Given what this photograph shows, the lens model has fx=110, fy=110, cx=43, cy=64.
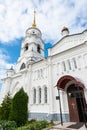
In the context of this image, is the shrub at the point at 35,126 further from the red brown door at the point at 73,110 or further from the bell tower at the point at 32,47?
the bell tower at the point at 32,47

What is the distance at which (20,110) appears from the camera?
11742 millimetres

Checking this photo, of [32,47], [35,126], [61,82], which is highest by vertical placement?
[32,47]

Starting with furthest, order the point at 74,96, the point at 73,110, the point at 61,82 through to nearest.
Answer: the point at 74,96 → the point at 61,82 → the point at 73,110

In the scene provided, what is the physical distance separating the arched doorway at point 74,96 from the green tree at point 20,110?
4414mm

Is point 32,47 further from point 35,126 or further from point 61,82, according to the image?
→ point 35,126

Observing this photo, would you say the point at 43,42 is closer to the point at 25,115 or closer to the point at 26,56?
the point at 26,56

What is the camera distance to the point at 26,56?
2091 centimetres

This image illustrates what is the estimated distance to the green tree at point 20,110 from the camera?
1127 centimetres

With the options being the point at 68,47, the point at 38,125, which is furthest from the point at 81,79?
the point at 38,125

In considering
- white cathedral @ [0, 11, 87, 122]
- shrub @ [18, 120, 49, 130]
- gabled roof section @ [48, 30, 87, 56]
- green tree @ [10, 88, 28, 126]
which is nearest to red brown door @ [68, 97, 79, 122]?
white cathedral @ [0, 11, 87, 122]

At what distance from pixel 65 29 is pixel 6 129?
47.2 feet

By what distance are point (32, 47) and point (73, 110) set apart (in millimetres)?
13954

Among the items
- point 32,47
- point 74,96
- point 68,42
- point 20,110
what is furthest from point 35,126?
point 32,47

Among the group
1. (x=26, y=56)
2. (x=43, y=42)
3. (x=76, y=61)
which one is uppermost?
(x=43, y=42)
